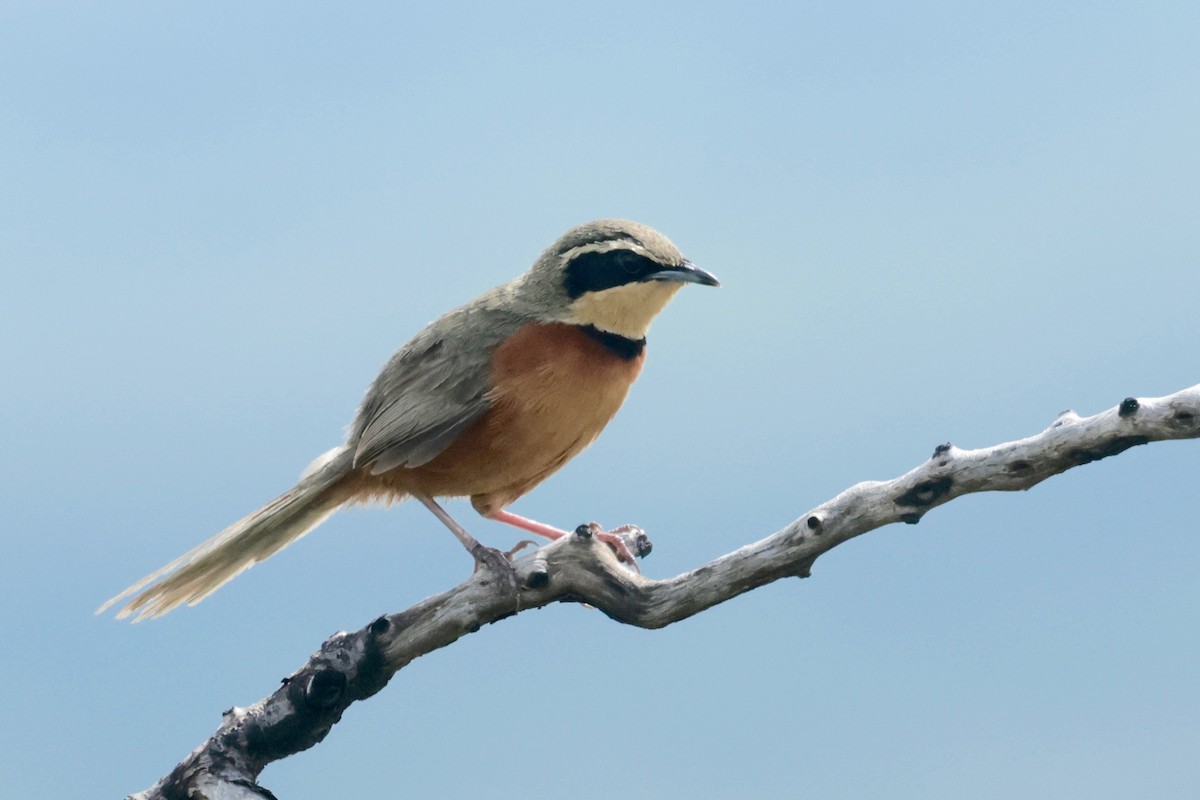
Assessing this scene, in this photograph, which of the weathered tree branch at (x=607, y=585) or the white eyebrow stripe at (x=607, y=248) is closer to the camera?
the weathered tree branch at (x=607, y=585)

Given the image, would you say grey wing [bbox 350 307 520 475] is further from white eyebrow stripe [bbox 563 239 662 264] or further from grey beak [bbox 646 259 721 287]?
grey beak [bbox 646 259 721 287]

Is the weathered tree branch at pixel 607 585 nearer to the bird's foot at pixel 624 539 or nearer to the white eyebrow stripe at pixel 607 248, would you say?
the bird's foot at pixel 624 539

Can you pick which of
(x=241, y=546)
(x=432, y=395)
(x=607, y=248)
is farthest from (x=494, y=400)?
(x=241, y=546)

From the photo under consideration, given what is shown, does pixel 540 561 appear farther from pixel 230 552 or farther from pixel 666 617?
pixel 230 552

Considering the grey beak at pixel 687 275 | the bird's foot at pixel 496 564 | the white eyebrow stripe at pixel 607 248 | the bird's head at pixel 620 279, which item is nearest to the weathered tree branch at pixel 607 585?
the bird's foot at pixel 496 564

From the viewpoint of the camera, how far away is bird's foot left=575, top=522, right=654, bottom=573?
23.9 ft

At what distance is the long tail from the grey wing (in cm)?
34

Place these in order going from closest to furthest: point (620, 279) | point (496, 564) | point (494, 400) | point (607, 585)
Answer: point (607, 585)
point (496, 564)
point (494, 400)
point (620, 279)

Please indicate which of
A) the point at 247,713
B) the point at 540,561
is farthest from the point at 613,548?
the point at 247,713

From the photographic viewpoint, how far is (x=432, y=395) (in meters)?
7.86

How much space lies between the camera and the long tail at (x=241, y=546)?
26.7ft

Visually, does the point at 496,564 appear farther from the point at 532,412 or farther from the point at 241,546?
the point at 241,546

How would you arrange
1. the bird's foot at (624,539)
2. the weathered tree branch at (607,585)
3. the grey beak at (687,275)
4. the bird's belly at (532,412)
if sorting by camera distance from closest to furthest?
the weathered tree branch at (607,585) < the bird's foot at (624,539) < the bird's belly at (532,412) < the grey beak at (687,275)

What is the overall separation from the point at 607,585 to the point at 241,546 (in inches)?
106
